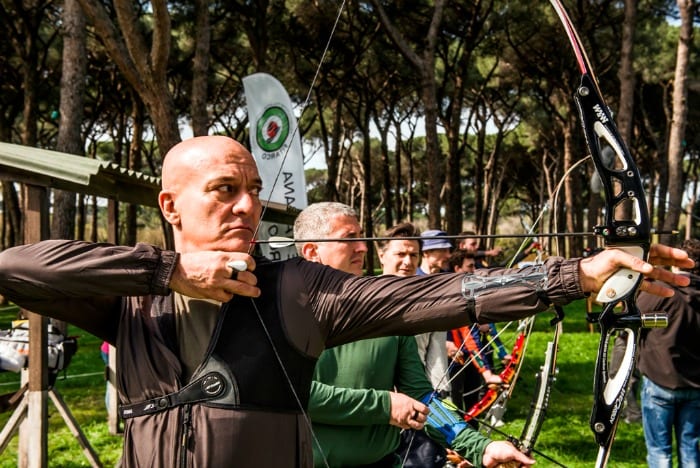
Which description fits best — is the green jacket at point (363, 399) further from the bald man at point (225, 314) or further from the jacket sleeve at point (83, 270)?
the jacket sleeve at point (83, 270)

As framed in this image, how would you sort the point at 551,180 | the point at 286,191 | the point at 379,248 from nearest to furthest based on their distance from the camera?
the point at 379,248, the point at 286,191, the point at 551,180

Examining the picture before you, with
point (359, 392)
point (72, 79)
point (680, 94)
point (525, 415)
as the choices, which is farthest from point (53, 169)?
point (680, 94)

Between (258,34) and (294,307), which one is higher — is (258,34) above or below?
above

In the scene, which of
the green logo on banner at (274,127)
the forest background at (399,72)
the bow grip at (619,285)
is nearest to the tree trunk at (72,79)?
the forest background at (399,72)

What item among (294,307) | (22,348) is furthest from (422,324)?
(22,348)

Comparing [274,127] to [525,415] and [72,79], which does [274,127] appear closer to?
[72,79]

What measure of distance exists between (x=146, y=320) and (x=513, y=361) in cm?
398

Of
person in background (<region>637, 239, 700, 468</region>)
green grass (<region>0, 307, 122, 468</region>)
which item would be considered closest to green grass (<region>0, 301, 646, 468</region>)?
green grass (<region>0, 307, 122, 468</region>)

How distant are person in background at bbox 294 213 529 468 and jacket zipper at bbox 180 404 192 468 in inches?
29.2

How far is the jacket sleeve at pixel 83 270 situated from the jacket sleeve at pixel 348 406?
0.87 metres

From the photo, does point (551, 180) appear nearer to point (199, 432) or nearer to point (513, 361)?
point (513, 361)

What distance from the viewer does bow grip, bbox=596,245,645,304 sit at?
1.26 meters

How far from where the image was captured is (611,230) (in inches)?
53.1

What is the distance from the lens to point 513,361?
5.06 metres
